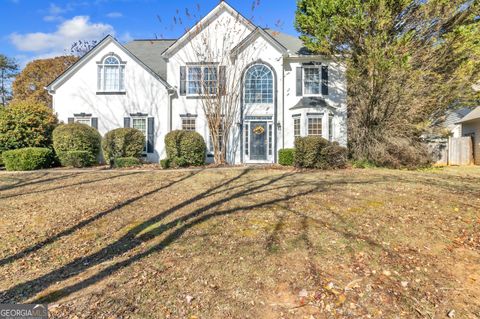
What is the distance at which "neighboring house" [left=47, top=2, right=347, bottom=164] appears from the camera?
645 inches

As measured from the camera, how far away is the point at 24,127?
566 inches

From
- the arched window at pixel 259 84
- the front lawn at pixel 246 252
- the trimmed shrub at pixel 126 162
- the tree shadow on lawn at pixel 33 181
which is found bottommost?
the front lawn at pixel 246 252

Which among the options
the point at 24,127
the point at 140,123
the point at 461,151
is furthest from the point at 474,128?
the point at 24,127

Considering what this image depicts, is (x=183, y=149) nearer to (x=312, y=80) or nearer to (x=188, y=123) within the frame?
(x=188, y=123)

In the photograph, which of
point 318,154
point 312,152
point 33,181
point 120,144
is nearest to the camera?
point 33,181

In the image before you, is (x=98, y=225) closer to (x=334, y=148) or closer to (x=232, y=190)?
(x=232, y=190)

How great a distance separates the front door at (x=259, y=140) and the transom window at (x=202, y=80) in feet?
9.97

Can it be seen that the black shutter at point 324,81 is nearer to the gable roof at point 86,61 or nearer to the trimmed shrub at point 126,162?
the gable roof at point 86,61

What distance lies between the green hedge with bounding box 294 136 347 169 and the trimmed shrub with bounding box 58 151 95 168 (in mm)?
10019

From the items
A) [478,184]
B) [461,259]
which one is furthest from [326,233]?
[478,184]

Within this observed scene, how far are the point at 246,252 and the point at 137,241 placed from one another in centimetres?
193

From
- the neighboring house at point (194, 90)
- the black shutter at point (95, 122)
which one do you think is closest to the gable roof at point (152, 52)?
the neighboring house at point (194, 90)

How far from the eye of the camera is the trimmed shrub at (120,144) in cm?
1452

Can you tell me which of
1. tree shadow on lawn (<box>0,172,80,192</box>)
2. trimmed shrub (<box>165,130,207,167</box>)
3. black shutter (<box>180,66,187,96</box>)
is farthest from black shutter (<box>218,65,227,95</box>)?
tree shadow on lawn (<box>0,172,80,192</box>)
